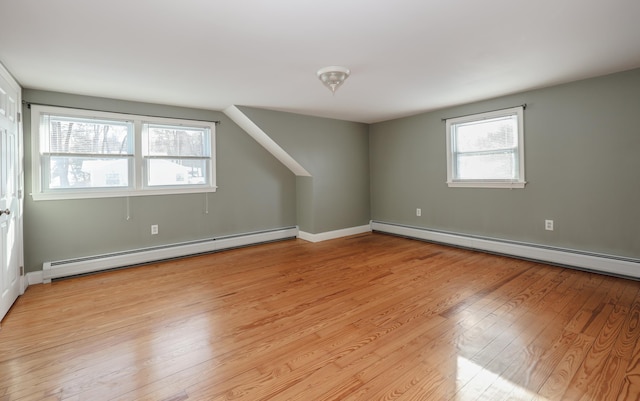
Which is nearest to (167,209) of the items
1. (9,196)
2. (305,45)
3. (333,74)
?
(9,196)

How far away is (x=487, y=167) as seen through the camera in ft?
14.2

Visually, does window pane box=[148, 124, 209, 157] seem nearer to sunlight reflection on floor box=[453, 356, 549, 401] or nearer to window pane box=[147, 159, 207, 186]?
window pane box=[147, 159, 207, 186]

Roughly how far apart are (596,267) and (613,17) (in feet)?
8.53

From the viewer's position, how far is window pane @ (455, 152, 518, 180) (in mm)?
4086

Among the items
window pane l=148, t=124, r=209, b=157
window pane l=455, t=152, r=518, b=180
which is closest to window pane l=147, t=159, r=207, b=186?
window pane l=148, t=124, r=209, b=157

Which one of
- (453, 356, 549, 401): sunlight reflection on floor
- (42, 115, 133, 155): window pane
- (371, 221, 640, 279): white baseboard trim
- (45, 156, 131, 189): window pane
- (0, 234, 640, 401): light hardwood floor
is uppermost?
(42, 115, 133, 155): window pane

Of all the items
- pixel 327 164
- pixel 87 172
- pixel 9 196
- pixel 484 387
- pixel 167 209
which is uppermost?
pixel 327 164

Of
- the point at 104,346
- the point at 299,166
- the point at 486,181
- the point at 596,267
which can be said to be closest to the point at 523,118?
the point at 486,181

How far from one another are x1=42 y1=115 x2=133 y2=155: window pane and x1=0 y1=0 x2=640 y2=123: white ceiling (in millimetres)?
388

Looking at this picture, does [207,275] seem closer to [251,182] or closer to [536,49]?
[251,182]

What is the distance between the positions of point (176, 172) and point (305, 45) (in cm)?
285

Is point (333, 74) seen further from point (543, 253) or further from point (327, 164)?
point (543, 253)

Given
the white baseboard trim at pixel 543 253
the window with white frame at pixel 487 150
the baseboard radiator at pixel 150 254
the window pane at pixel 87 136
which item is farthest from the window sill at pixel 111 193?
the window with white frame at pixel 487 150

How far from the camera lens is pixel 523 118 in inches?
152
